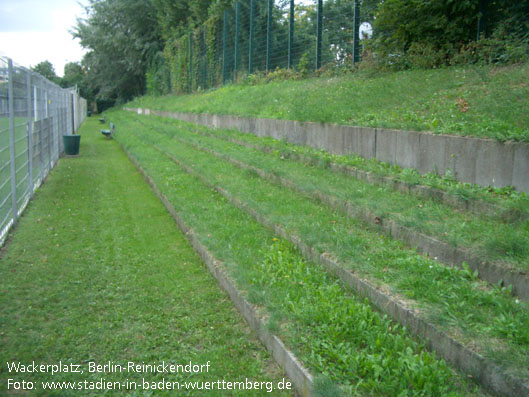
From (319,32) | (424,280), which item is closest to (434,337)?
(424,280)

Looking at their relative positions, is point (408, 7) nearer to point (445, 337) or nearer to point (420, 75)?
point (420, 75)

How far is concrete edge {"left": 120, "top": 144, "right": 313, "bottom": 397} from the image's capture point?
3.09 metres

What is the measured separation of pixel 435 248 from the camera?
4098 millimetres

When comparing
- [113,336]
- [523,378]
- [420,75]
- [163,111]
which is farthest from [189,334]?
[163,111]

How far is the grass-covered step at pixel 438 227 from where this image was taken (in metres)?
3.53

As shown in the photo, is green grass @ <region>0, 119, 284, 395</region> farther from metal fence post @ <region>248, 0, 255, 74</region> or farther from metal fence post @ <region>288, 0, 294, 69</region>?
metal fence post @ <region>248, 0, 255, 74</region>

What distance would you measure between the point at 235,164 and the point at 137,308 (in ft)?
18.2

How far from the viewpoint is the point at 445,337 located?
2.95 metres

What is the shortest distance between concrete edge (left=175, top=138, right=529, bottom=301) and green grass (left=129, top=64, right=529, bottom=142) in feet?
4.92

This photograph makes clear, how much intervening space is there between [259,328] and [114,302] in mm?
1632

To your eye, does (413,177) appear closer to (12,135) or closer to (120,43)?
(12,135)

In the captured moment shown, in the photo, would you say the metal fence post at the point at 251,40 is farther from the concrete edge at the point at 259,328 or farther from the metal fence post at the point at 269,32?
the concrete edge at the point at 259,328

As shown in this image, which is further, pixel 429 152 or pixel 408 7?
pixel 408 7

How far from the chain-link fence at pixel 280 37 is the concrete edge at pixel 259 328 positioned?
7.74 meters
